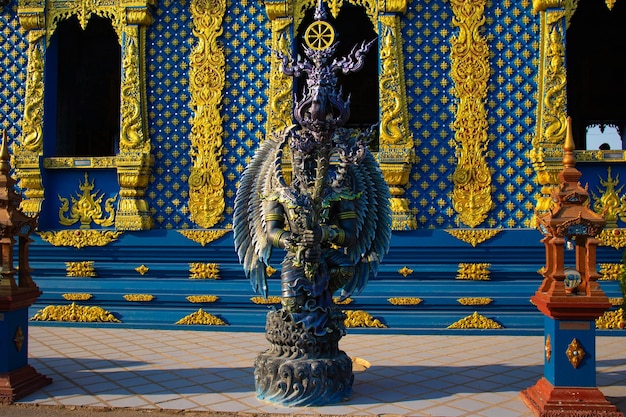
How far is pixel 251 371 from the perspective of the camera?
6.25 meters

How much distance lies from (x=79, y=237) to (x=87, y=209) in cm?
48

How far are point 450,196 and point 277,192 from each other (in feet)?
12.4

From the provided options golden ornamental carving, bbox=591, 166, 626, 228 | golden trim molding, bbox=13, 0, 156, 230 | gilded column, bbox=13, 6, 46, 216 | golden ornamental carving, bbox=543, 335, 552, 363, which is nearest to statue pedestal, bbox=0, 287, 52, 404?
golden trim molding, bbox=13, 0, 156, 230

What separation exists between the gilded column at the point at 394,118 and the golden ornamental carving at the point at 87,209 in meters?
4.28

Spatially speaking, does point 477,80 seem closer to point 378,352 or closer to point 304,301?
point 378,352

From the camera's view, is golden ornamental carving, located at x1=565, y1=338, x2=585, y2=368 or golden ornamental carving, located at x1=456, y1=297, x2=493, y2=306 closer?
golden ornamental carving, located at x1=565, y1=338, x2=585, y2=368

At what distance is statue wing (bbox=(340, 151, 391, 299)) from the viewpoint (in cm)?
579

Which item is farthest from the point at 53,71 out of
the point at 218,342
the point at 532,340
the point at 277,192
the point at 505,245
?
the point at 532,340

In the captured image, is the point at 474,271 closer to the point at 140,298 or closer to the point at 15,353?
the point at 140,298

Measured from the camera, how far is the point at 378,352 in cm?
712

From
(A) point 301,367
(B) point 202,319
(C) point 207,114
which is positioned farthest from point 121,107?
A: (A) point 301,367

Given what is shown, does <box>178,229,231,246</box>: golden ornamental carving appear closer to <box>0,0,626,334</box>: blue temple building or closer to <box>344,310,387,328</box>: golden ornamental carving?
<box>0,0,626,334</box>: blue temple building

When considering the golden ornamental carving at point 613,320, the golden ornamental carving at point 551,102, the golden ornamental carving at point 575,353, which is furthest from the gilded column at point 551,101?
the golden ornamental carving at point 575,353

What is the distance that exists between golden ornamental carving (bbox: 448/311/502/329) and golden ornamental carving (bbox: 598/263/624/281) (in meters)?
1.62
